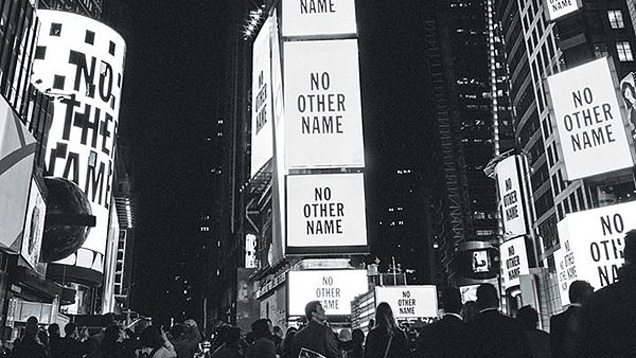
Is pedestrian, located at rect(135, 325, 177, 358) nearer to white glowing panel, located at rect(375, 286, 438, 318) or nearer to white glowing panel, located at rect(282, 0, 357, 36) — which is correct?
white glowing panel, located at rect(282, 0, 357, 36)

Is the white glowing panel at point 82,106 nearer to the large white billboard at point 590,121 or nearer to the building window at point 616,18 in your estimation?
the large white billboard at point 590,121

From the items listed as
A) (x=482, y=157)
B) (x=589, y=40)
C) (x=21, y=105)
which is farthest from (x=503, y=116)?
(x=21, y=105)

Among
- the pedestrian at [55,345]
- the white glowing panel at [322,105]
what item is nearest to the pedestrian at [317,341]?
the pedestrian at [55,345]

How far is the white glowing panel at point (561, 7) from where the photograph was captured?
86.9ft

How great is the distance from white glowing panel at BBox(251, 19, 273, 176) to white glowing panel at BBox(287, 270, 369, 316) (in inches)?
366

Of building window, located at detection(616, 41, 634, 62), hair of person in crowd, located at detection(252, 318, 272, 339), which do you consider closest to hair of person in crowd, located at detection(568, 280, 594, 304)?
hair of person in crowd, located at detection(252, 318, 272, 339)

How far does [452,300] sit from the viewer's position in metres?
6.11

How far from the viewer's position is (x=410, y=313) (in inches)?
1212

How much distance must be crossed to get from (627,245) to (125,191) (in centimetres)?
8956

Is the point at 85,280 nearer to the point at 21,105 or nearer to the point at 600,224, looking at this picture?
the point at 21,105

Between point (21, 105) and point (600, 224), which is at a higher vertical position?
point (21, 105)

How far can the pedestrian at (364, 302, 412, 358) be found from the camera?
702cm

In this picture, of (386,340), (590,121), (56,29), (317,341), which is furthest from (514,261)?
(56,29)

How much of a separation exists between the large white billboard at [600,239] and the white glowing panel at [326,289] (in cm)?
793
